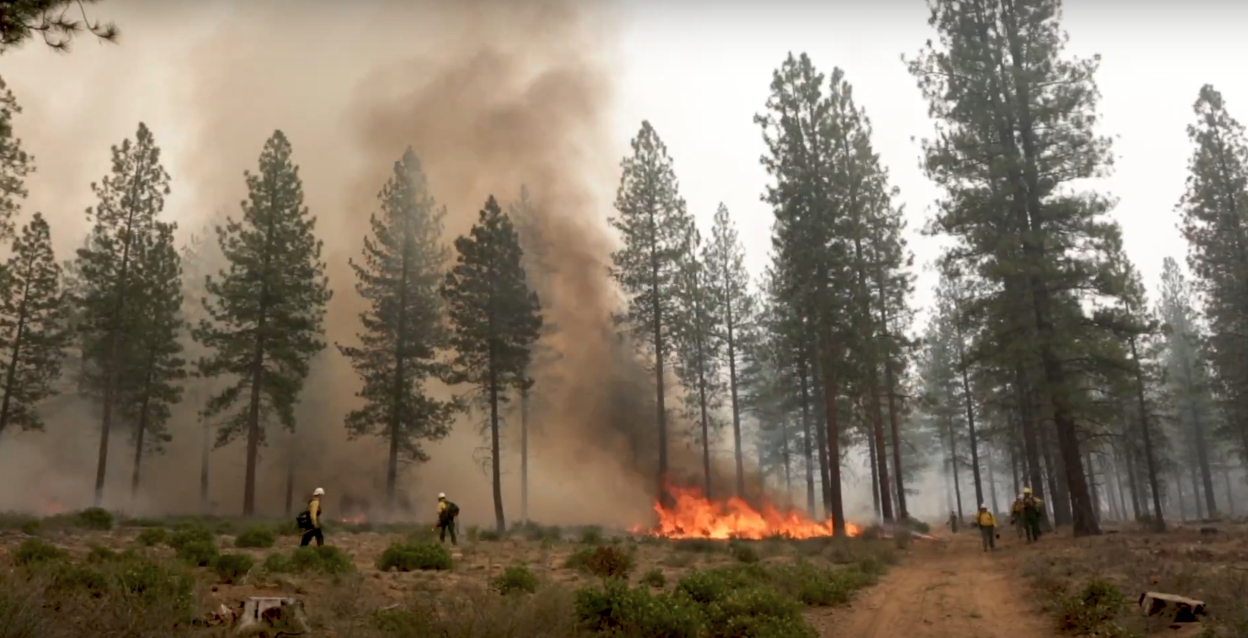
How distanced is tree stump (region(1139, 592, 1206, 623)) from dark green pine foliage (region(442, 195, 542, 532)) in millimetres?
23243

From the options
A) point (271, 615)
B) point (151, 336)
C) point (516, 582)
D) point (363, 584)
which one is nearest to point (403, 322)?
point (151, 336)

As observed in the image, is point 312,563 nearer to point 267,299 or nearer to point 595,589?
point 595,589

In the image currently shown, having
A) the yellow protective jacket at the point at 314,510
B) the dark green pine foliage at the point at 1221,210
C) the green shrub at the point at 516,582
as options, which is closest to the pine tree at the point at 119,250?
the yellow protective jacket at the point at 314,510

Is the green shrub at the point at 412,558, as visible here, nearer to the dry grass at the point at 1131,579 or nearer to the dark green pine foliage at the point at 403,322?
the dry grass at the point at 1131,579

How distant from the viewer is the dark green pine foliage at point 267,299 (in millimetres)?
29906

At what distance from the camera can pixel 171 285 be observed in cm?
3381

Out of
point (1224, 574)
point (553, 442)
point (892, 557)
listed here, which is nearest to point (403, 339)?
point (553, 442)

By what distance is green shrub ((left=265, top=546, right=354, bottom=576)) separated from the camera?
11.6 m

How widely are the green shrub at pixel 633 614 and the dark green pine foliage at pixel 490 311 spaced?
68.2ft

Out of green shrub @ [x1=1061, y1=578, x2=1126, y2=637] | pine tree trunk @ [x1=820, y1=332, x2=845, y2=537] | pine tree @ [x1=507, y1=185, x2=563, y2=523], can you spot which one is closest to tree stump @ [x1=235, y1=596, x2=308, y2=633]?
green shrub @ [x1=1061, y1=578, x2=1126, y2=637]

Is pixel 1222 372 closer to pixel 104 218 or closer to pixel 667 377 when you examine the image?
pixel 667 377

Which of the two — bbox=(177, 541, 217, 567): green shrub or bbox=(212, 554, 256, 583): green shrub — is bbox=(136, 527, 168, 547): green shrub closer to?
bbox=(177, 541, 217, 567): green shrub

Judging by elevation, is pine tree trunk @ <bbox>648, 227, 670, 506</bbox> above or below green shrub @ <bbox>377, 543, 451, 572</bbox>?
above

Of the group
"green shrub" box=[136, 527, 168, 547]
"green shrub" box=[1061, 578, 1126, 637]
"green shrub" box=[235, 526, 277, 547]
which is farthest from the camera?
"green shrub" box=[235, 526, 277, 547]
